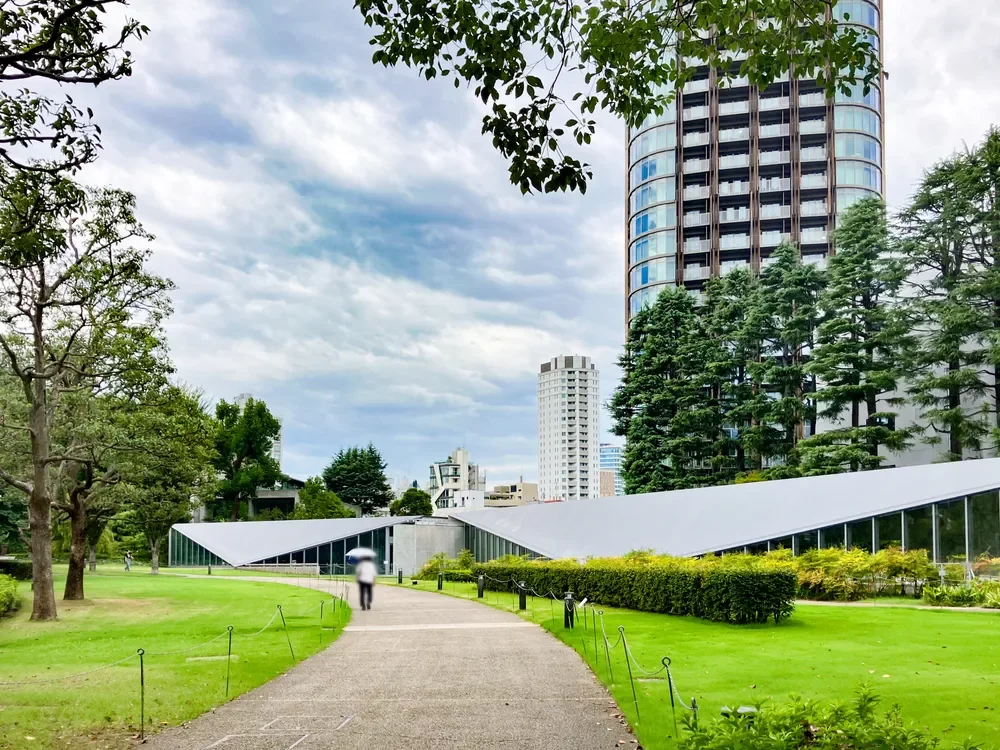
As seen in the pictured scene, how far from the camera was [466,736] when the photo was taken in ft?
37.1

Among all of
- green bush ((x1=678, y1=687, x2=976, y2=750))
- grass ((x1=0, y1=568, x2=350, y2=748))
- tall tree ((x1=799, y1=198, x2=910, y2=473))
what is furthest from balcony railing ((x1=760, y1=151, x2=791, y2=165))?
green bush ((x1=678, y1=687, x2=976, y2=750))

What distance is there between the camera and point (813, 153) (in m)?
85.4

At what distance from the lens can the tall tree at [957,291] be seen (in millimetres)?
39281

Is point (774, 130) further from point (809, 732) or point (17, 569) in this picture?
point (809, 732)

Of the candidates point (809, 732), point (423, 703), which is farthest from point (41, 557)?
point (809, 732)

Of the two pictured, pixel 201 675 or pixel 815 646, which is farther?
pixel 815 646

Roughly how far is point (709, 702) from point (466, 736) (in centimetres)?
339

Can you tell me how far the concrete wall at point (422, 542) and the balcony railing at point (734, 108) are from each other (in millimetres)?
49097

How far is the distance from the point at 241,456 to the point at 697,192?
166ft

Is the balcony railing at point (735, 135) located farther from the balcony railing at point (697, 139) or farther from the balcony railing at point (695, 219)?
the balcony railing at point (695, 219)

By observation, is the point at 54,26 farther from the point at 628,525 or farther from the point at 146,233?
the point at 628,525

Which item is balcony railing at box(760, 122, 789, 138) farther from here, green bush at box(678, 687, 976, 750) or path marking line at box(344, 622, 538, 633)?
green bush at box(678, 687, 976, 750)

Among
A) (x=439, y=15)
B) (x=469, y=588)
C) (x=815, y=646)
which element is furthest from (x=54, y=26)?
(x=469, y=588)

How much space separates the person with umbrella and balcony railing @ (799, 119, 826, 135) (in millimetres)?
90088
